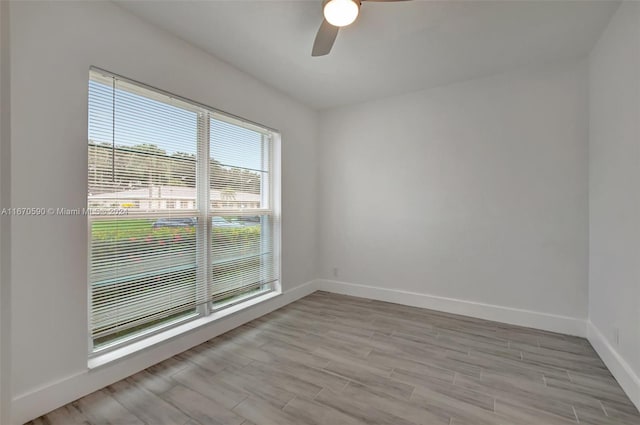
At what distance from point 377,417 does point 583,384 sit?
156 centimetres

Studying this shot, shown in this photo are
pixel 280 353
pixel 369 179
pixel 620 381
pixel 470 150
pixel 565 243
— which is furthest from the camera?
pixel 369 179

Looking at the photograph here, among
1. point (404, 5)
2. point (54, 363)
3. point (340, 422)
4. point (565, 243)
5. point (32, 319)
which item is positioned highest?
point (404, 5)

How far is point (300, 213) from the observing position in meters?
3.88

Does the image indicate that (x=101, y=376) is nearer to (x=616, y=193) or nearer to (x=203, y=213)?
(x=203, y=213)

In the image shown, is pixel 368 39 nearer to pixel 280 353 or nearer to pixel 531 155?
pixel 531 155

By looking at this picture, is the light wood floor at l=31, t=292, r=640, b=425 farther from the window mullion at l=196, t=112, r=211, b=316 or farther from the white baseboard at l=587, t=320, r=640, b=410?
the window mullion at l=196, t=112, r=211, b=316

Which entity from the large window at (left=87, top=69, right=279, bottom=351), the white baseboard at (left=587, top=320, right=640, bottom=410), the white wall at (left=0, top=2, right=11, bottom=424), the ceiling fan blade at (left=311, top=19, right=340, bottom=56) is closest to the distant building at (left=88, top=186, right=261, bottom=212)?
the large window at (left=87, top=69, right=279, bottom=351)

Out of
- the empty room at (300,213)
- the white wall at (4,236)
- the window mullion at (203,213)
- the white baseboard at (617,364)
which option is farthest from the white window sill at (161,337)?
the white baseboard at (617,364)

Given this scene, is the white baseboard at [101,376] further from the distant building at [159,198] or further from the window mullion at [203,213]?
the distant building at [159,198]

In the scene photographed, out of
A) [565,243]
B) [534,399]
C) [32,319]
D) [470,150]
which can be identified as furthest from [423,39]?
[32,319]

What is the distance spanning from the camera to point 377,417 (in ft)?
5.37

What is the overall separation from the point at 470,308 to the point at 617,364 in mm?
1258

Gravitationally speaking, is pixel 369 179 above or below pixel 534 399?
above

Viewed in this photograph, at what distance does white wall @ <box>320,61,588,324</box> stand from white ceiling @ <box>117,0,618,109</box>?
0.42 m
